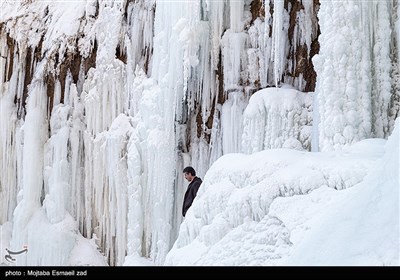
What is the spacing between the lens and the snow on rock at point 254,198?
3803 millimetres

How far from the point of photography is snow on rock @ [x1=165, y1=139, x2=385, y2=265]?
3803 mm

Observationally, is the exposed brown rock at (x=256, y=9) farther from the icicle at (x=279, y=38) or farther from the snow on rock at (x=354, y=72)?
the snow on rock at (x=354, y=72)

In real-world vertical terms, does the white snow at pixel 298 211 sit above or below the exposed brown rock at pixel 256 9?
below

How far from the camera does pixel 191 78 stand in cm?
916

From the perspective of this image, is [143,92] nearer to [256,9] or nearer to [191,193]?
[256,9]

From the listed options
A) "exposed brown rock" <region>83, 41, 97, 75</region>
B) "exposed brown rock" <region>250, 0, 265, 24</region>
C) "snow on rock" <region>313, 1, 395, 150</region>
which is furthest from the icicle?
Answer: "exposed brown rock" <region>83, 41, 97, 75</region>

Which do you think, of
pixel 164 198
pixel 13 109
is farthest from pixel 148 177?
pixel 13 109

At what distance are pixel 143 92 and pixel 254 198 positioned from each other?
226 inches

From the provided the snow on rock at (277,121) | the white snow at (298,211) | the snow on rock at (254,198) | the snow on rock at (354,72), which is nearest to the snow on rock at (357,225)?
the white snow at (298,211)

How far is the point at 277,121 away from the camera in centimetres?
763

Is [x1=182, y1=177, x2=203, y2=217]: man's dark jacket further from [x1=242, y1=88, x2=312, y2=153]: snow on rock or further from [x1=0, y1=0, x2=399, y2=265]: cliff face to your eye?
[x1=0, y1=0, x2=399, y2=265]: cliff face

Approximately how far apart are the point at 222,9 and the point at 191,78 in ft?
3.77

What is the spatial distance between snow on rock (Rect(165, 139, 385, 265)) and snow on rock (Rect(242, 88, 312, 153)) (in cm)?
249

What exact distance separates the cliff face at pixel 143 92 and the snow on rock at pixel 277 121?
6 cm
